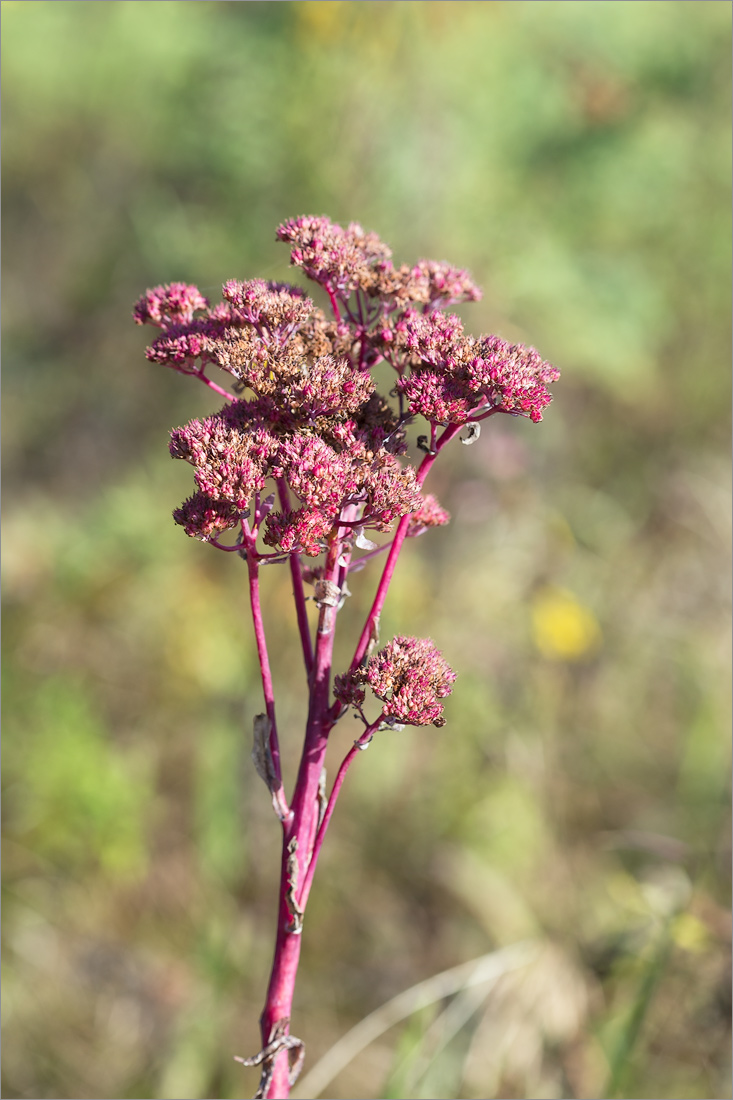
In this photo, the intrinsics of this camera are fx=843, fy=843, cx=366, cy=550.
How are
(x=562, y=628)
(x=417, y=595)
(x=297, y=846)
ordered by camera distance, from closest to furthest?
1. (x=297, y=846)
2. (x=562, y=628)
3. (x=417, y=595)

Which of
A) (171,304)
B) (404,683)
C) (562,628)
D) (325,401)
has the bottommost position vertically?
(404,683)

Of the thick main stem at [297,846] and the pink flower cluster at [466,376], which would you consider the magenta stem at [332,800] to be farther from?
the pink flower cluster at [466,376]

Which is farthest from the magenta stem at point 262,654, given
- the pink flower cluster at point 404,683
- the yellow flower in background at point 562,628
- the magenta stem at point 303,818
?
the yellow flower in background at point 562,628

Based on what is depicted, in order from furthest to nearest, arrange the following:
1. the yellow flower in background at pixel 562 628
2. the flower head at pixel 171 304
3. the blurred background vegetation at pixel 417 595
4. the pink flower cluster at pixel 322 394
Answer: the yellow flower in background at pixel 562 628 → the blurred background vegetation at pixel 417 595 → the flower head at pixel 171 304 → the pink flower cluster at pixel 322 394

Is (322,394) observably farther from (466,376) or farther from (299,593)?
(299,593)

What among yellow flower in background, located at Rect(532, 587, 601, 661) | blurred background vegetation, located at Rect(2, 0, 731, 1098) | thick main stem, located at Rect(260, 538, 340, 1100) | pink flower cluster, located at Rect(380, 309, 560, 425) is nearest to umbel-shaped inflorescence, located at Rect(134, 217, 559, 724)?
pink flower cluster, located at Rect(380, 309, 560, 425)

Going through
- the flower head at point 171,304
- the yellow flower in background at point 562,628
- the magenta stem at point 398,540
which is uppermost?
the yellow flower in background at point 562,628

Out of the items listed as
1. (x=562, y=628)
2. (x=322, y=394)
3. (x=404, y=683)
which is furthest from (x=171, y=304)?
(x=562, y=628)
